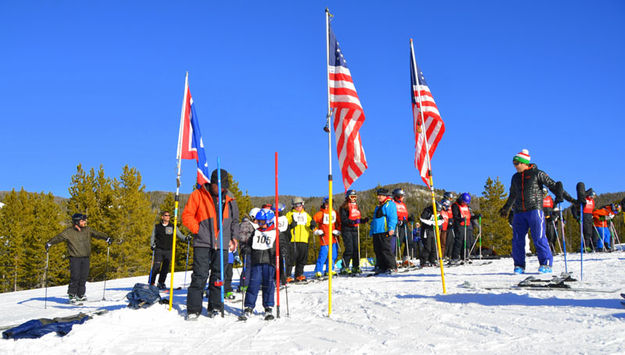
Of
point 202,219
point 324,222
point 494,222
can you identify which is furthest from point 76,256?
point 494,222

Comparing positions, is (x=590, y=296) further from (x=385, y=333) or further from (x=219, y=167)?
(x=219, y=167)

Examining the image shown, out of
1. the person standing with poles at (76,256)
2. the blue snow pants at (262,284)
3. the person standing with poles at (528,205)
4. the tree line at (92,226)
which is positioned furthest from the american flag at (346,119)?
the tree line at (92,226)

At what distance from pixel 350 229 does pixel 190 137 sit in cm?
622

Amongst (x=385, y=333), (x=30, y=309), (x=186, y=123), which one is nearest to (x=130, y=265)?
(x=30, y=309)

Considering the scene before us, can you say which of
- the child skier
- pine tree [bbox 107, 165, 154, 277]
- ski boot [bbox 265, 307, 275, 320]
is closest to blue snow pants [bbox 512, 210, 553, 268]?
the child skier

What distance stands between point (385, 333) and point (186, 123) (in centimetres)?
537

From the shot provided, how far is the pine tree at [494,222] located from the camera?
48188 millimetres

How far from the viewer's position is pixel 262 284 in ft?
24.1

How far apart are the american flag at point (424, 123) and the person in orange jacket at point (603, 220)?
45.6 ft

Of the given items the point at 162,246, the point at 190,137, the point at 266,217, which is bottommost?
the point at 162,246

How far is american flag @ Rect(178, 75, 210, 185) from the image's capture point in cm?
830

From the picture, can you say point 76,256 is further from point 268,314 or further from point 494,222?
point 494,222

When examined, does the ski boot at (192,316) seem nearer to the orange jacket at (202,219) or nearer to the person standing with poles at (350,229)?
the orange jacket at (202,219)

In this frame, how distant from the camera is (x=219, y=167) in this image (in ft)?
24.4
